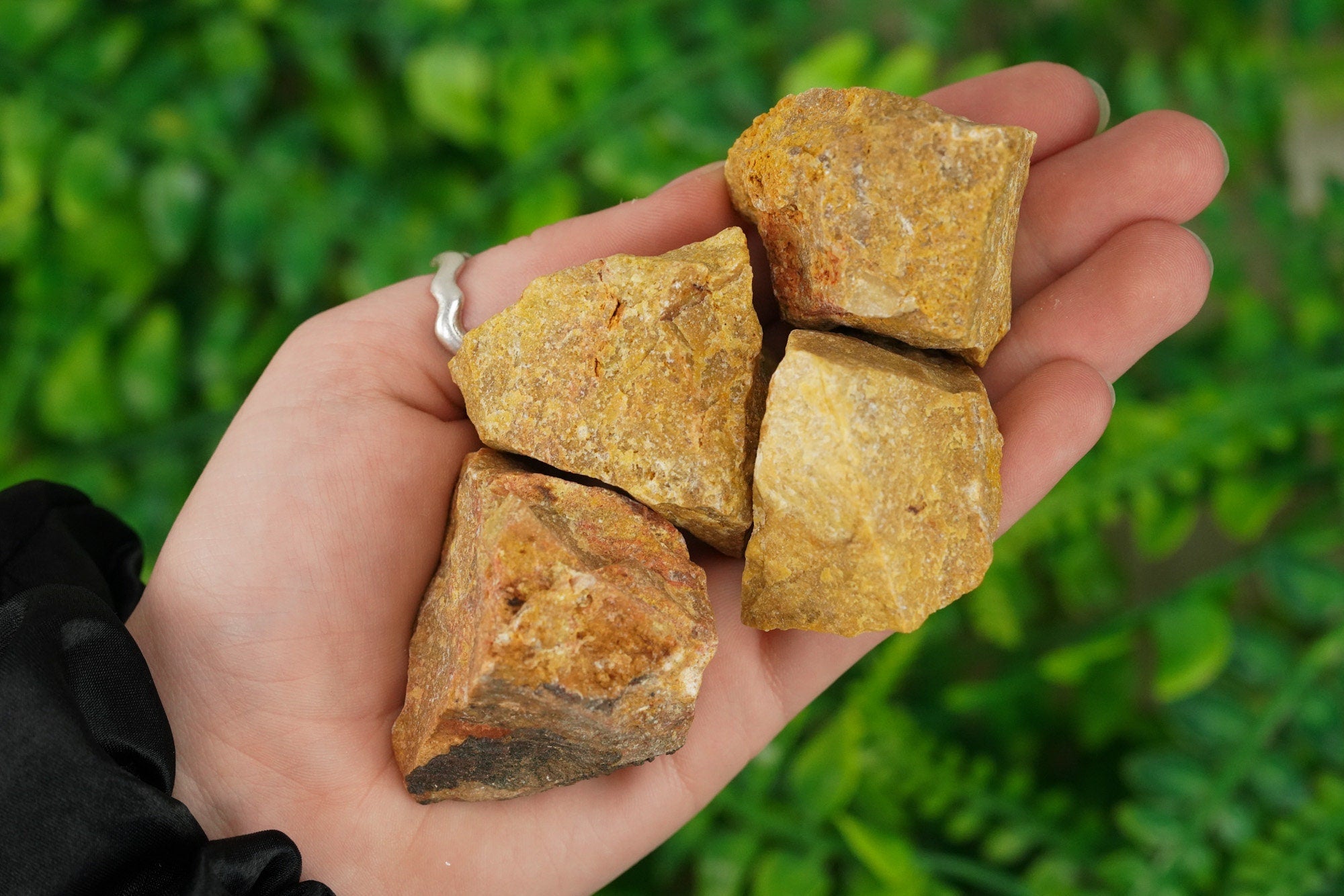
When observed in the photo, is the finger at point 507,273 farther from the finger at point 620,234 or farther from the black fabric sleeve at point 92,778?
the black fabric sleeve at point 92,778

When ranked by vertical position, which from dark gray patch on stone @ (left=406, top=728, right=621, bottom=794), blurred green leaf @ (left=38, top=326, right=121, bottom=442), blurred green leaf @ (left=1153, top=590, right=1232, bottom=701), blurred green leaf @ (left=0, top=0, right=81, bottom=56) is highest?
blurred green leaf @ (left=0, top=0, right=81, bottom=56)

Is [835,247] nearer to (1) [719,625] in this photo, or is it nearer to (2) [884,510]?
(2) [884,510]

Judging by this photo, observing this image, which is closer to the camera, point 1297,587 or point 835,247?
point 835,247

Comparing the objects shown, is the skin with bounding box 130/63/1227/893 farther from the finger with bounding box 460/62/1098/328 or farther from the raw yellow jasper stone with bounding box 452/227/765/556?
the raw yellow jasper stone with bounding box 452/227/765/556

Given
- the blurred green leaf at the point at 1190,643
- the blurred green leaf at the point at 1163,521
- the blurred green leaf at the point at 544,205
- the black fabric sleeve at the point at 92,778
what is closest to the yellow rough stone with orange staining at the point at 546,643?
the black fabric sleeve at the point at 92,778

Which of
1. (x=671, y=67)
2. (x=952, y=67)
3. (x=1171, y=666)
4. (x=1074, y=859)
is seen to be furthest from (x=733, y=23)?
(x=1074, y=859)

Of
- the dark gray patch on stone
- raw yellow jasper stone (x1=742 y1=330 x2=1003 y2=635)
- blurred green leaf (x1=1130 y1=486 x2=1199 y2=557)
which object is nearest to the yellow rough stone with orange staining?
the dark gray patch on stone
